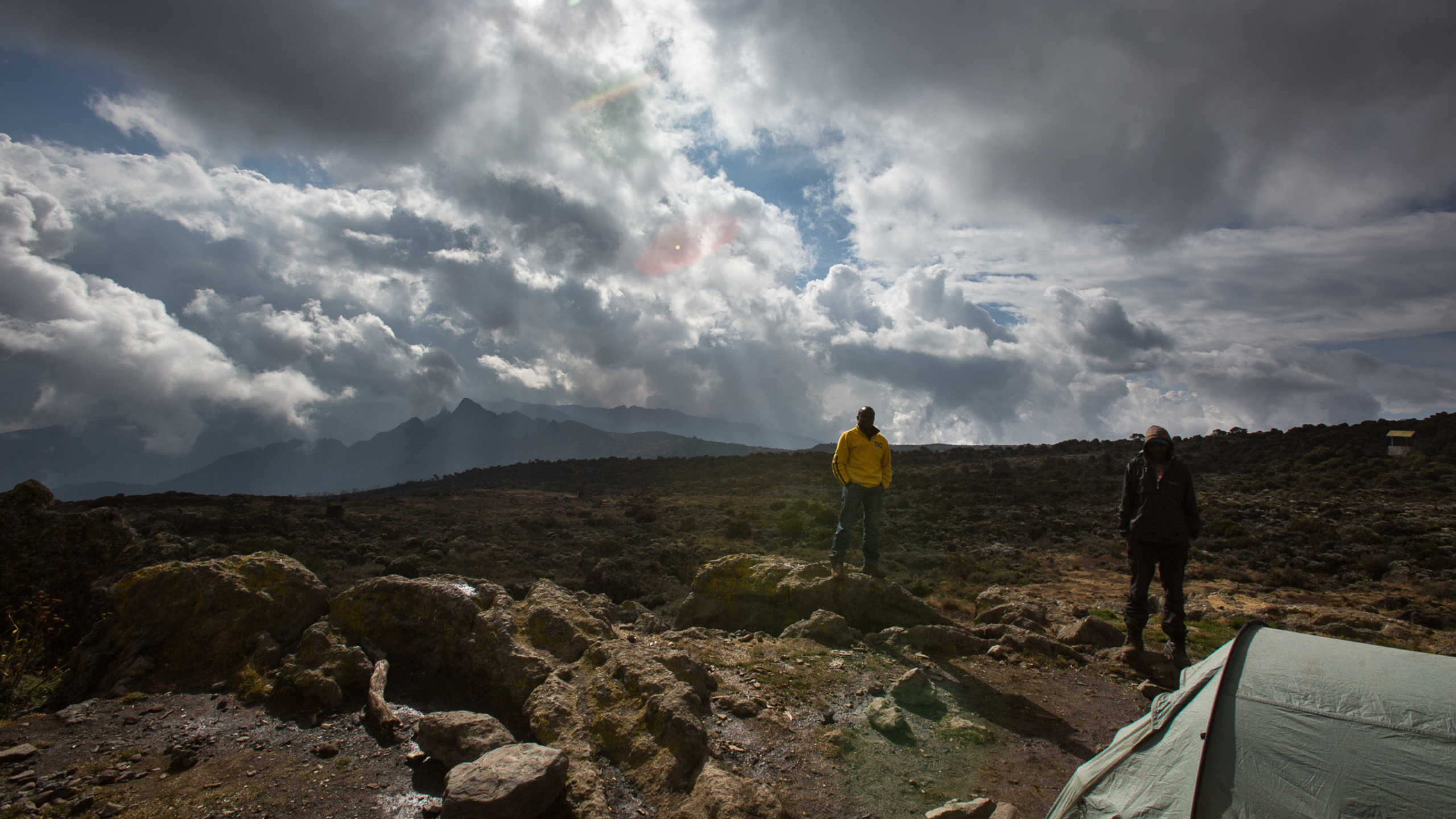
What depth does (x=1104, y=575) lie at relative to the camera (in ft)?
58.1

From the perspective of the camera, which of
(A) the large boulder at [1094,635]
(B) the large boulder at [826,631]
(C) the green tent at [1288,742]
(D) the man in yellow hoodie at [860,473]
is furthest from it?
(D) the man in yellow hoodie at [860,473]

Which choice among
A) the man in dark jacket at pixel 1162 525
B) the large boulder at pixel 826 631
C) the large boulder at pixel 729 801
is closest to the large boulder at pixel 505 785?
the large boulder at pixel 729 801

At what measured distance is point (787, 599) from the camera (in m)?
8.26

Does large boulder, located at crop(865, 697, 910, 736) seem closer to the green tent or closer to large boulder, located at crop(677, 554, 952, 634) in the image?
the green tent

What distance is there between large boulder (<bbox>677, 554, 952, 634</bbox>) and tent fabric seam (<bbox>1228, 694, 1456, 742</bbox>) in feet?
14.5

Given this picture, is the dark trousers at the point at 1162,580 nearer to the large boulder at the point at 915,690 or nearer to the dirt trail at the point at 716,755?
the dirt trail at the point at 716,755

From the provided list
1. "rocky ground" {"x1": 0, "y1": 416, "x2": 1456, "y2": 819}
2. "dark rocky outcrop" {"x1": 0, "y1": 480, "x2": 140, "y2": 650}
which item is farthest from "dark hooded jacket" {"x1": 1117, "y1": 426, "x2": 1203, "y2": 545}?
"dark rocky outcrop" {"x1": 0, "y1": 480, "x2": 140, "y2": 650}

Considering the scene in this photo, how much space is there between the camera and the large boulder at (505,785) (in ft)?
11.3

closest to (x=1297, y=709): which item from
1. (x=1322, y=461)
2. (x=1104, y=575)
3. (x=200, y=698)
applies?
(x=200, y=698)

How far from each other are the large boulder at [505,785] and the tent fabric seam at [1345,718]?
4.30 meters

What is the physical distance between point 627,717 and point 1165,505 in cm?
593

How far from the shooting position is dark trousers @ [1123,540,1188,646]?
6203 mm

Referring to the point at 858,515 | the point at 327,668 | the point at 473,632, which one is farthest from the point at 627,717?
the point at 858,515

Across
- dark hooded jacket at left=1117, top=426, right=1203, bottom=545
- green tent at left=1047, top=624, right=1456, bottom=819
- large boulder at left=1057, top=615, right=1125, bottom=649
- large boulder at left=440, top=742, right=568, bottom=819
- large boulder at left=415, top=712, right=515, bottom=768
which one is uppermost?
dark hooded jacket at left=1117, top=426, right=1203, bottom=545
